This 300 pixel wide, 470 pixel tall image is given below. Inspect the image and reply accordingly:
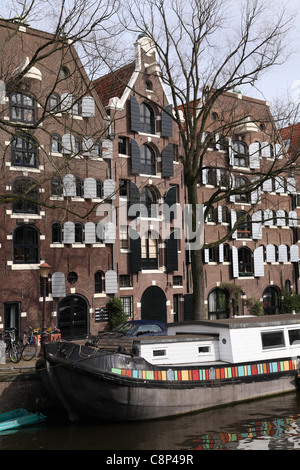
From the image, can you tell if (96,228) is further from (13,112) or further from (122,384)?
(122,384)

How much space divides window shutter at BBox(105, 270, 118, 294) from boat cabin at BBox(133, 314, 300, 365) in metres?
6.03

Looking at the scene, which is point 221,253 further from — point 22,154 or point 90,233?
point 22,154

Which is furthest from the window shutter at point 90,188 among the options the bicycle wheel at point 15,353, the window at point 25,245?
the bicycle wheel at point 15,353

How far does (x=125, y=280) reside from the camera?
23.5 metres

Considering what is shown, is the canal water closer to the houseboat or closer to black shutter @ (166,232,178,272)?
the houseboat

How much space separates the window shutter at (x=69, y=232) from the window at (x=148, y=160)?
5204 mm

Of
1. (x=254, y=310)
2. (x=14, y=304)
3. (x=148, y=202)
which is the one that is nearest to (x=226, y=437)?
(x=14, y=304)

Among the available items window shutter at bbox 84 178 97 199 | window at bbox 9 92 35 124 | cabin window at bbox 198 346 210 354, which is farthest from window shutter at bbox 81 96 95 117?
cabin window at bbox 198 346 210 354

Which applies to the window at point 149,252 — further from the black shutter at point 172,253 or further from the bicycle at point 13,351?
the bicycle at point 13,351

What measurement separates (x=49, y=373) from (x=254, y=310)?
57.0ft

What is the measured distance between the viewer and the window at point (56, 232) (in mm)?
21250

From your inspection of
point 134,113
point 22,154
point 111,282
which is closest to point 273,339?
point 111,282
